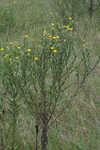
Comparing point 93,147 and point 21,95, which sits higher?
point 21,95

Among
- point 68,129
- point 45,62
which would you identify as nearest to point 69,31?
point 45,62

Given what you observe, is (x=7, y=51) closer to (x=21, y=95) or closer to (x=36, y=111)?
(x=21, y=95)

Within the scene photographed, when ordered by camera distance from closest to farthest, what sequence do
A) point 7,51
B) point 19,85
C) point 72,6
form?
point 7,51
point 19,85
point 72,6

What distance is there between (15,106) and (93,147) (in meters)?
1.43

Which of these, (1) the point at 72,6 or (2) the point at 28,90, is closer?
(2) the point at 28,90

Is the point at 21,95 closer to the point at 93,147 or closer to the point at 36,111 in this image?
the point at 36,111

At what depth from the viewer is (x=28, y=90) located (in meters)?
1.96

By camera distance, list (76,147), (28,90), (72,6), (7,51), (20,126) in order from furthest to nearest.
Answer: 1. (72,6)
2. (20,126)
3. (76,147)
4. (28,90)
5. (7,51)

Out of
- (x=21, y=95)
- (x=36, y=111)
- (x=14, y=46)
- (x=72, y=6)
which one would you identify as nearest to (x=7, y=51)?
(x=14, y=46)

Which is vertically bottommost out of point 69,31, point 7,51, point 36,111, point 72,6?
point 36,111

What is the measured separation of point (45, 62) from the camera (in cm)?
189

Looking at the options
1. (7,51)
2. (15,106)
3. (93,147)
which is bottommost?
(93,147)

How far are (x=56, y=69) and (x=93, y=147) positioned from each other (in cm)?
145

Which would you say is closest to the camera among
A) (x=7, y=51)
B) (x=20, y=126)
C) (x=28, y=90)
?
(x=7, y=51)
